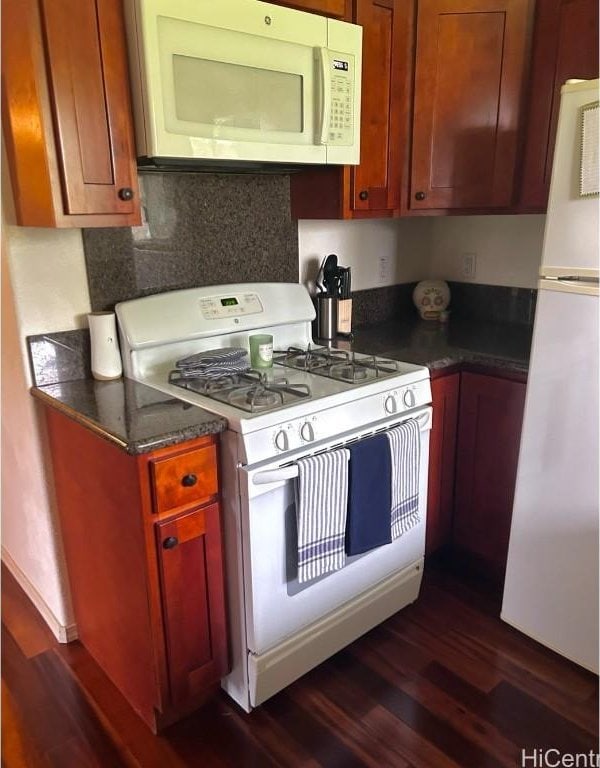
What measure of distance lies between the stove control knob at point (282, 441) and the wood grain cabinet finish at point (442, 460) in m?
0.73

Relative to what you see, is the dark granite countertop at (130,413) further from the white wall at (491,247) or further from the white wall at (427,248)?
the white wall at (491,247)

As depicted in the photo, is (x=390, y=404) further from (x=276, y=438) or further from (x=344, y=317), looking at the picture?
(x=344, y=317)

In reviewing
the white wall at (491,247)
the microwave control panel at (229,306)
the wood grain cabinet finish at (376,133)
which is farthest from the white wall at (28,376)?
the white wall at (491,247)

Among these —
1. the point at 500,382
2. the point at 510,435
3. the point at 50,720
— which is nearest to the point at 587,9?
the point at 500,382

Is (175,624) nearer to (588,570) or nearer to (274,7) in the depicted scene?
(588,570)

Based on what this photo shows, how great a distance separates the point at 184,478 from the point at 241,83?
106 cm

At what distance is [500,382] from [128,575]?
1.32m

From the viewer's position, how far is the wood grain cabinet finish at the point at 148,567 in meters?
1.41

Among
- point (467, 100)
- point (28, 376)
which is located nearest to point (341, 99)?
point (467, 100)

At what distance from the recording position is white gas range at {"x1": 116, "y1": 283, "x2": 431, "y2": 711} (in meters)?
1.49

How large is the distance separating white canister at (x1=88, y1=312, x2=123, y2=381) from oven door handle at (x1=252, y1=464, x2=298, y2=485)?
62 centimetres

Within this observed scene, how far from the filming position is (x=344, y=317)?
2336 millimetres

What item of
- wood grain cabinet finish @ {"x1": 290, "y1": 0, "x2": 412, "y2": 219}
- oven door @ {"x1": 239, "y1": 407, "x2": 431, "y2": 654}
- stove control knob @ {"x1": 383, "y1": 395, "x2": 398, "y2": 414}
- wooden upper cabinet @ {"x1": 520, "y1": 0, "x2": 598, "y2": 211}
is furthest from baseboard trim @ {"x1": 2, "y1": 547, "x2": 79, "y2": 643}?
wooden upper cabinet @ {"x1": 520, "y1": 0, "x2": 598, "y2": 211}

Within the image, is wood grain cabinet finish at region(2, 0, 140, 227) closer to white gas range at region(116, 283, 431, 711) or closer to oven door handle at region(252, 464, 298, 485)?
white gas range at region(116, 283, 431, 711)
